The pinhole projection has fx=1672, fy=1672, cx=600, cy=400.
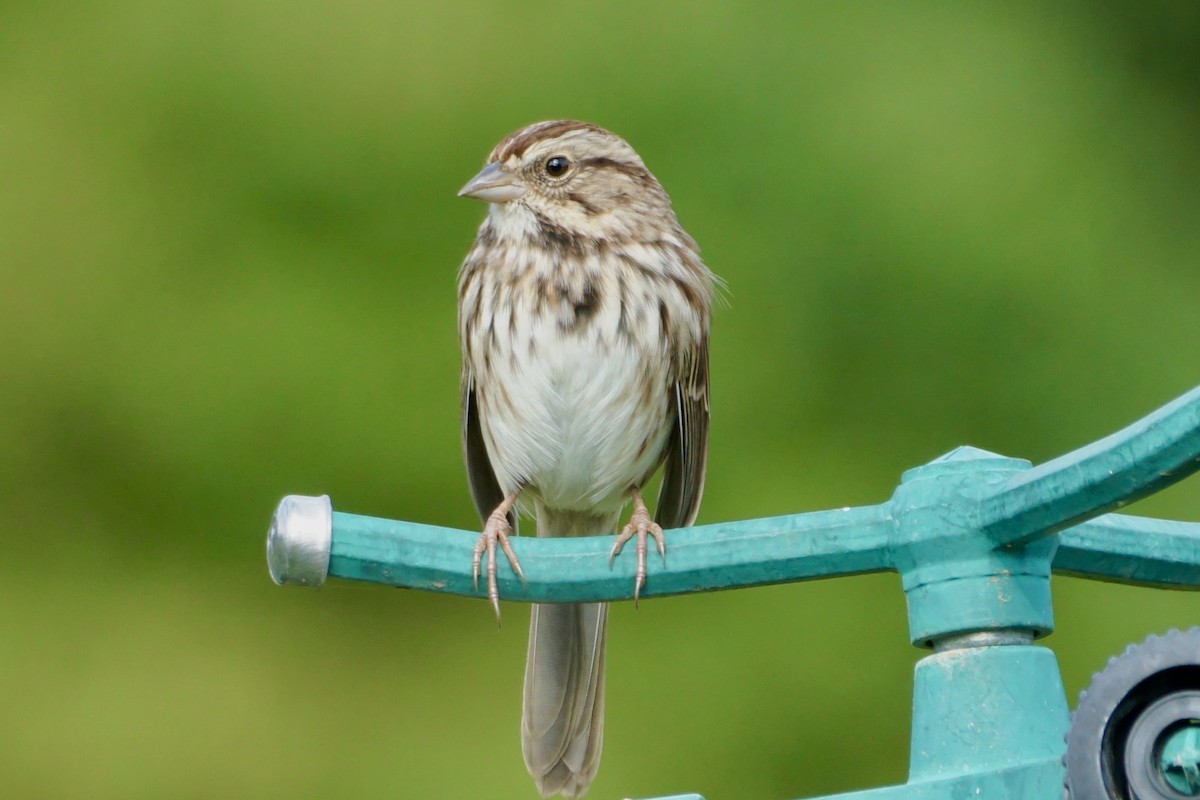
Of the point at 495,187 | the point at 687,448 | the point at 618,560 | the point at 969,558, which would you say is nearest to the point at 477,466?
the point at 687,448

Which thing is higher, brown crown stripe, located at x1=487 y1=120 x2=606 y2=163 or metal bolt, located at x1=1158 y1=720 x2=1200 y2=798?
brown crown stripe, located at x1=487 y1=120 x2=606 y2=163

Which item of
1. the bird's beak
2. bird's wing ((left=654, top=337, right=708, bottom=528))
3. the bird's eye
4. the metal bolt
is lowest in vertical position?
the metal bolt

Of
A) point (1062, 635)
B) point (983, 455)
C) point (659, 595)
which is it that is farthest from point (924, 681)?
point (1062, 635)

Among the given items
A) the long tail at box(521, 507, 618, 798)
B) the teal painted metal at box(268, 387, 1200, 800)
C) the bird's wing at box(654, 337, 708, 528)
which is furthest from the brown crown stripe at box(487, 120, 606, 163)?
the teal painted metal at box(268, 387, 1200, 800)

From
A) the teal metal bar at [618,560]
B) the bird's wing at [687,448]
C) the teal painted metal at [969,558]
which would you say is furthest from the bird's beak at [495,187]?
the teal painted metal at [969,558]

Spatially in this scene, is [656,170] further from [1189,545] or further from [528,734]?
[1189,545]

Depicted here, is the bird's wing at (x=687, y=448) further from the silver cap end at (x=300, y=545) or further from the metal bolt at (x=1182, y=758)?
the metal bolt at (x=1182, y=758)

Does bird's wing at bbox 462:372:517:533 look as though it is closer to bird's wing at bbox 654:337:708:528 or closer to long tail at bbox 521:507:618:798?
bird's wing at bbox 654:337:708:528
